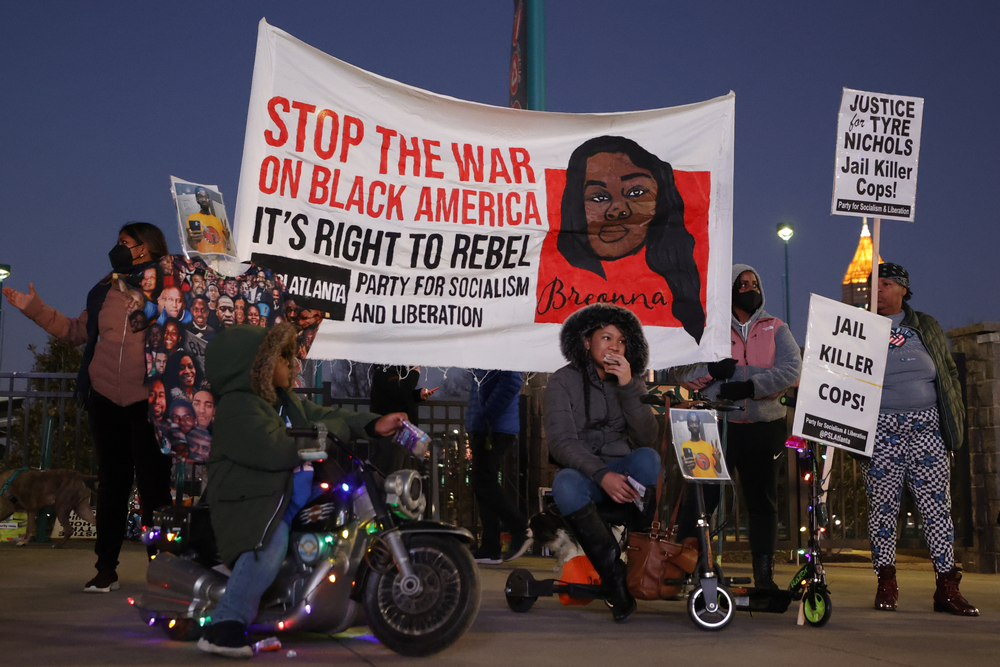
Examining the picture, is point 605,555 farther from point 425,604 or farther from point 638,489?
point 425,604

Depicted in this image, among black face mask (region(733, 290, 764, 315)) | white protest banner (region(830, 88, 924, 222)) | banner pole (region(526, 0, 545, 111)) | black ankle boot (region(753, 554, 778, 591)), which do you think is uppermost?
banner pole (region(526, 0, 545, 111))

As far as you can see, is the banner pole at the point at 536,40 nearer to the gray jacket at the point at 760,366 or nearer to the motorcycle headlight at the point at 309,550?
the gray jacket at the point at 760,366

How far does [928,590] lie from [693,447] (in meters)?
2.86

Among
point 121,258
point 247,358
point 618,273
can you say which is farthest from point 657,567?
point 121,258

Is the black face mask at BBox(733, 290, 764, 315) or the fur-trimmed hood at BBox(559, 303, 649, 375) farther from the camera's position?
the black face mask at BBox(733, 290, 764, 315)

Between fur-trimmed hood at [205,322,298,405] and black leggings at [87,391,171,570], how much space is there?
164cm

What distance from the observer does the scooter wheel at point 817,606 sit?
5.22 metres

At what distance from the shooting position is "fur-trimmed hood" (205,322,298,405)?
4.39 m

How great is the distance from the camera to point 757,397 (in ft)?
19.7

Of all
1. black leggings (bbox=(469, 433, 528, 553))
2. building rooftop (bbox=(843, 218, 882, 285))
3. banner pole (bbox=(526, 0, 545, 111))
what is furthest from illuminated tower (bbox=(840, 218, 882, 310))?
black leggings (bbox=(469, 433, 528, 553))

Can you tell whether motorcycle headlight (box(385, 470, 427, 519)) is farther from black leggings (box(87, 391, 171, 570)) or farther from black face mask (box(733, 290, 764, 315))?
black face mask (box(733, 290, 764, 315))

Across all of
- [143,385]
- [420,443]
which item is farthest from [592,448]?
[143,385]

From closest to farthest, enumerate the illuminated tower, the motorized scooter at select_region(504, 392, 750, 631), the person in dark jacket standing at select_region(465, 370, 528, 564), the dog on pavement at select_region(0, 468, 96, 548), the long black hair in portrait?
the motorized scooter at select_region(504, 392, 750, 631) → the long black hair in portrait → the person in dark jacket standing at select_region(465, 370, 528, 564) → the dog on pavement at select_region(0, 468, 96, 548) → the illuminated tower

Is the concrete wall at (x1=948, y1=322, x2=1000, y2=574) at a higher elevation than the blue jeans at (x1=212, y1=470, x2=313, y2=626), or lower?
higher
